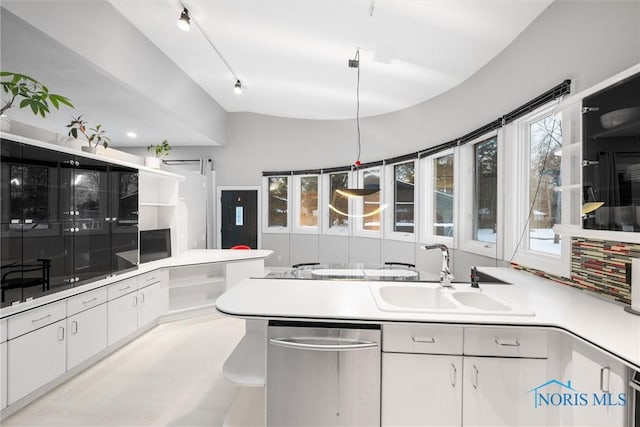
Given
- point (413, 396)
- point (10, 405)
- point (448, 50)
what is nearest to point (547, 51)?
point (448, 50)

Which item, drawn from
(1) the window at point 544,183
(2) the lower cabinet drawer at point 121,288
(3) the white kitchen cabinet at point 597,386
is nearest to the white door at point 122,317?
(2) the lower cabinet drawer at point 121,288

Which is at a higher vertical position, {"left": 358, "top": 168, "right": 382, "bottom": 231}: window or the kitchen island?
{"left": 358, "top": 168, "right": 382, "bottom": 231}: window

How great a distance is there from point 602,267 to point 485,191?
146 centimetres

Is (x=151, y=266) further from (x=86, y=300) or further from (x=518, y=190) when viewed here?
(x=518, y=190)

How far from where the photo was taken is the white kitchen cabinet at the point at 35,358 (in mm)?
1964

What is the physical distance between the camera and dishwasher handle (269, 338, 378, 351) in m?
1.49

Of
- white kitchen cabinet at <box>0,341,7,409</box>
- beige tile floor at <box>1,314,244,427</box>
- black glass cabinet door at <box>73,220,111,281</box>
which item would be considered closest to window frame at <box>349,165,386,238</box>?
beige tile floor at <box>1,314,244,427</box>

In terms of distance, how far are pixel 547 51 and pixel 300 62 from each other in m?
2.40

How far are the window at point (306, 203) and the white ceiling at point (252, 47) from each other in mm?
1888

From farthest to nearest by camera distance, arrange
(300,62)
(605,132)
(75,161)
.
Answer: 1. (300,62)
2. (75,161)
3. (605,132)

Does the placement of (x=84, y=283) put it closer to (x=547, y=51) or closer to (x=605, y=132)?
(x=605, y=132)

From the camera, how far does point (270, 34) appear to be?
2951mm

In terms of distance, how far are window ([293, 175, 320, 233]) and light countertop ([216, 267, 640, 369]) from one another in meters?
3.91

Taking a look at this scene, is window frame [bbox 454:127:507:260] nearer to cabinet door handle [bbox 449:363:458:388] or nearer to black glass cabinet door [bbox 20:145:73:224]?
cabinet door handle [bbox 449:363:458:388]
